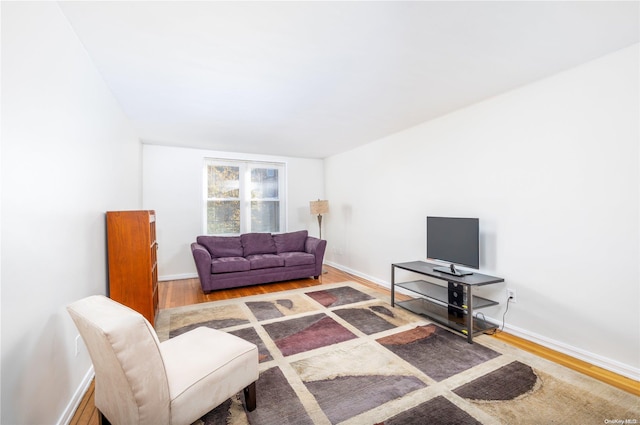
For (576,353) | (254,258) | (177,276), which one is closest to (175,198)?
(177,276)

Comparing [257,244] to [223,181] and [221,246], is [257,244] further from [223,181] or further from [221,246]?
[223,181]

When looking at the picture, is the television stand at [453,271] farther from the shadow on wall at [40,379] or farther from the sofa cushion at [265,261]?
the shadow on wall at [40,379]

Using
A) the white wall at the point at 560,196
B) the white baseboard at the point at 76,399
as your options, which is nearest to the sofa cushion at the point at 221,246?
the white baseboard at the point at 76,399

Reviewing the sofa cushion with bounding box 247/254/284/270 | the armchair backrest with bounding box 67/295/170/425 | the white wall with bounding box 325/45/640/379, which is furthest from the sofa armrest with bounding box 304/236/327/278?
the armchair backrest with bounding box 67/295/170/425

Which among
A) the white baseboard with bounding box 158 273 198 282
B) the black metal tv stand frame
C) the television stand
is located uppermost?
the television stand

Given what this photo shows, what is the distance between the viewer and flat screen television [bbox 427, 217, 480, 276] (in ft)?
9.72

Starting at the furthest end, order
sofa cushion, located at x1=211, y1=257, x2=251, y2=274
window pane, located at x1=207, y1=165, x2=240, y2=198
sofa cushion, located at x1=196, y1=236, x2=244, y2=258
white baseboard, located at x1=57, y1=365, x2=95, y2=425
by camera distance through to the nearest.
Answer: window pane, located at x1=207, y1=165, x2=240, y2=198 < sofa cushion, located at x1=196, y1=236, x2=244, y2=258 < sofa cushion, located at x1=211, y1=257, x2=251, y2=274 < white baseboard, located at x1=57, y1=365, x2=95, y2=425

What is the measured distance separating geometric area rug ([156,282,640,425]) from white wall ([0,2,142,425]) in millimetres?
924

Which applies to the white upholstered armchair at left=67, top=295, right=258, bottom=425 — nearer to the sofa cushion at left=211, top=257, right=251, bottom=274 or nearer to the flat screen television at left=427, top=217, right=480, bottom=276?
the flat screen television at left=427, top=217, right=480, bottom=276

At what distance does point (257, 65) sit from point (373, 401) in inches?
105

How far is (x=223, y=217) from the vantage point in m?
5.67

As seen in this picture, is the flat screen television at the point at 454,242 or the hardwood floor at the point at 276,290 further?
the flat screen television at the point at 454,242

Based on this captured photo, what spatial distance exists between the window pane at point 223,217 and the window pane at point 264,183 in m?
0.48

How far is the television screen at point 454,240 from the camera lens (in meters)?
2.96
